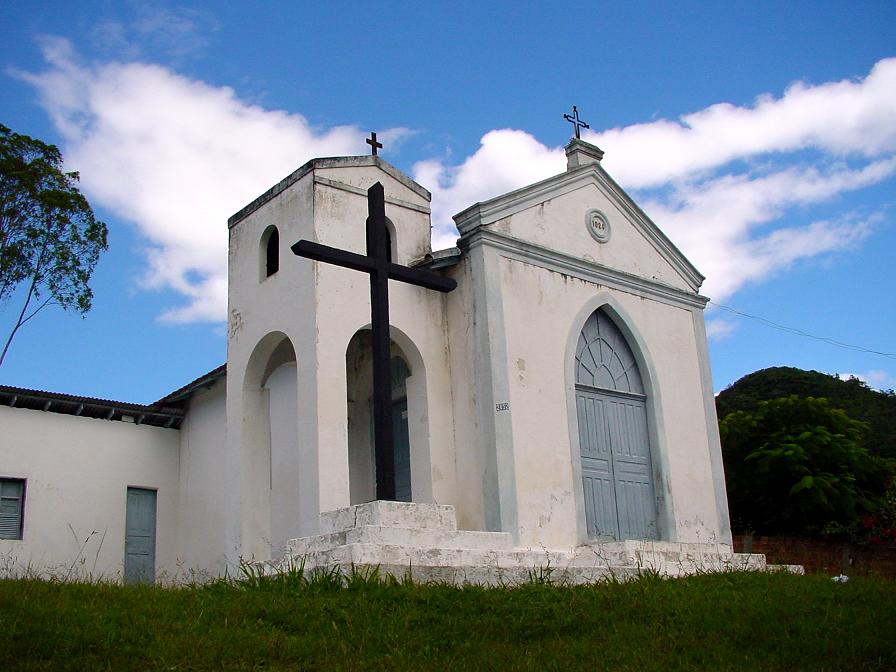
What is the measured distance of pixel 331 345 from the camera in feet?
42.6

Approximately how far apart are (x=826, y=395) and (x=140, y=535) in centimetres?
1915

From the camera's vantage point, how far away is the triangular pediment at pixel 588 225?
46.7 feet

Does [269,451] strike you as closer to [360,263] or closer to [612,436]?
[612,436]

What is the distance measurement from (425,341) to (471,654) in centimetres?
742

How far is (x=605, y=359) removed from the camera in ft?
50.6

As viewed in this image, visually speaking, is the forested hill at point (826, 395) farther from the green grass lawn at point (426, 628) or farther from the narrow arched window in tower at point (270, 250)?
the green grass lawn at point (426, 628)

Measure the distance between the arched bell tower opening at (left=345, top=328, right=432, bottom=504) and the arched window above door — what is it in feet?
8.49

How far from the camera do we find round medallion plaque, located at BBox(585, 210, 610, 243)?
51.3 feet

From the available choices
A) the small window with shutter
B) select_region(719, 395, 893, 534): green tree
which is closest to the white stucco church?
the small window with shutter

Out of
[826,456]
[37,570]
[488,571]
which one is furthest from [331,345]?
[826,456]

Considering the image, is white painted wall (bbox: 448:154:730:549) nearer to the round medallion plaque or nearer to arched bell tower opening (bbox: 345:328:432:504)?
the round medallion plaque

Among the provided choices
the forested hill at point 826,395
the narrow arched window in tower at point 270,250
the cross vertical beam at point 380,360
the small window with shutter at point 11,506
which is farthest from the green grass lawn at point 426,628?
the forested hill at point 826,395

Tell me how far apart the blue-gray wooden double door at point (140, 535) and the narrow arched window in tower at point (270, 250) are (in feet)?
17.2

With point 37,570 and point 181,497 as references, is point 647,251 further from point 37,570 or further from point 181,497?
point 37,570
